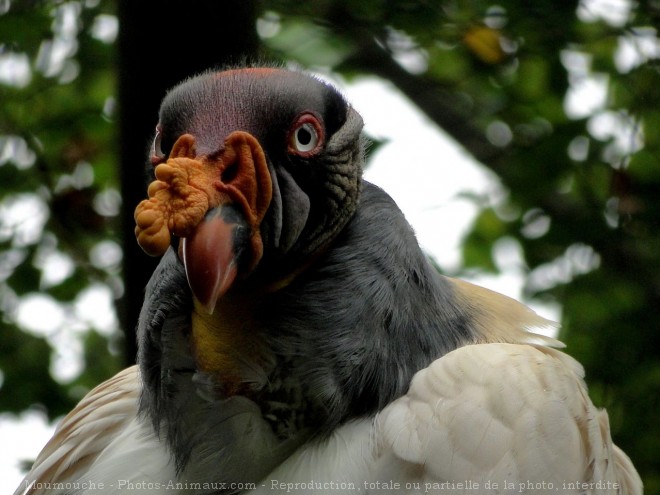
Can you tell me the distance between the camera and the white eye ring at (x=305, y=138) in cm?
218

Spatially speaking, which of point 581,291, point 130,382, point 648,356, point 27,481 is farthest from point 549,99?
point 27,481

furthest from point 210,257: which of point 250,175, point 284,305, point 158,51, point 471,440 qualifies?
point 158,51

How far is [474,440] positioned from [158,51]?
1287 mm

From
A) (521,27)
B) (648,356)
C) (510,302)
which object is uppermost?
(521,27)

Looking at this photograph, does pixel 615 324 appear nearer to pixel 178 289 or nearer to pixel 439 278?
pixel 439 278

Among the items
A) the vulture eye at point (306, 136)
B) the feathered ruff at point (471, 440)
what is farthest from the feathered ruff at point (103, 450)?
the vulture eye at point (306, 136)

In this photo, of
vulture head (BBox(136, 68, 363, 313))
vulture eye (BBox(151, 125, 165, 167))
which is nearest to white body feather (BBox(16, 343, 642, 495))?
vulture head (BBox(136, 68, 363, 313))

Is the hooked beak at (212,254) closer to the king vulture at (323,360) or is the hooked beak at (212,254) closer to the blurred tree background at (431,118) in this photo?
the king vulture at (323,360)

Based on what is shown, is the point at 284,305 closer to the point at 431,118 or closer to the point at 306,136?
the point at 306,136

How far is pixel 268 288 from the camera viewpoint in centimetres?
223

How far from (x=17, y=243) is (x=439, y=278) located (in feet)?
8.47

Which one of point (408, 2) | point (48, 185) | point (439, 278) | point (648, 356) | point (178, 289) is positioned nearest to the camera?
point (178, 289)

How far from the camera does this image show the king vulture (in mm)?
2148

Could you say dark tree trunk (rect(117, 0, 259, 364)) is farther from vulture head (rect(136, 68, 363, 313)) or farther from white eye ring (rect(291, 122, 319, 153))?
white eye ring (rect(291, 122, 319, 153))
